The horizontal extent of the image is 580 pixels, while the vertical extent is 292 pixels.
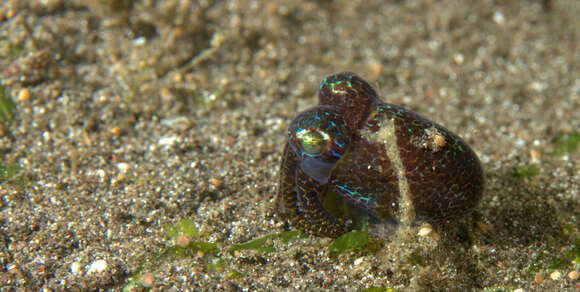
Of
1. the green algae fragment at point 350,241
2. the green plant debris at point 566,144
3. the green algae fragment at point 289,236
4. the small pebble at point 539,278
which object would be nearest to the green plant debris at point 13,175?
the green algae fragment at point 289,236

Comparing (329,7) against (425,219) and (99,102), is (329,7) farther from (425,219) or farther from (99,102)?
(425,219)

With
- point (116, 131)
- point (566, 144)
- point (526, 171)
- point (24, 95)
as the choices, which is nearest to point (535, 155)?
point (526, 171)

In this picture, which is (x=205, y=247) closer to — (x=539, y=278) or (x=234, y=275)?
(x=234, y=275)

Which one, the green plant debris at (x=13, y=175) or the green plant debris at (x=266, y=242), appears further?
the green plant debris at (x=13, y=175)

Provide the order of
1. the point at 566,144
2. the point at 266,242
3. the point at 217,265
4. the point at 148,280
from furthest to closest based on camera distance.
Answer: the point at 566,144 → the point at 266,242 → the point at 217,265 → the point at 148,280

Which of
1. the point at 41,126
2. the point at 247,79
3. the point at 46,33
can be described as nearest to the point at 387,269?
the point at 247,79

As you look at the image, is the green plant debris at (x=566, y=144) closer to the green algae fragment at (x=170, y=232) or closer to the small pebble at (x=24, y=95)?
the green algae fragment at (x=170, y=232)
